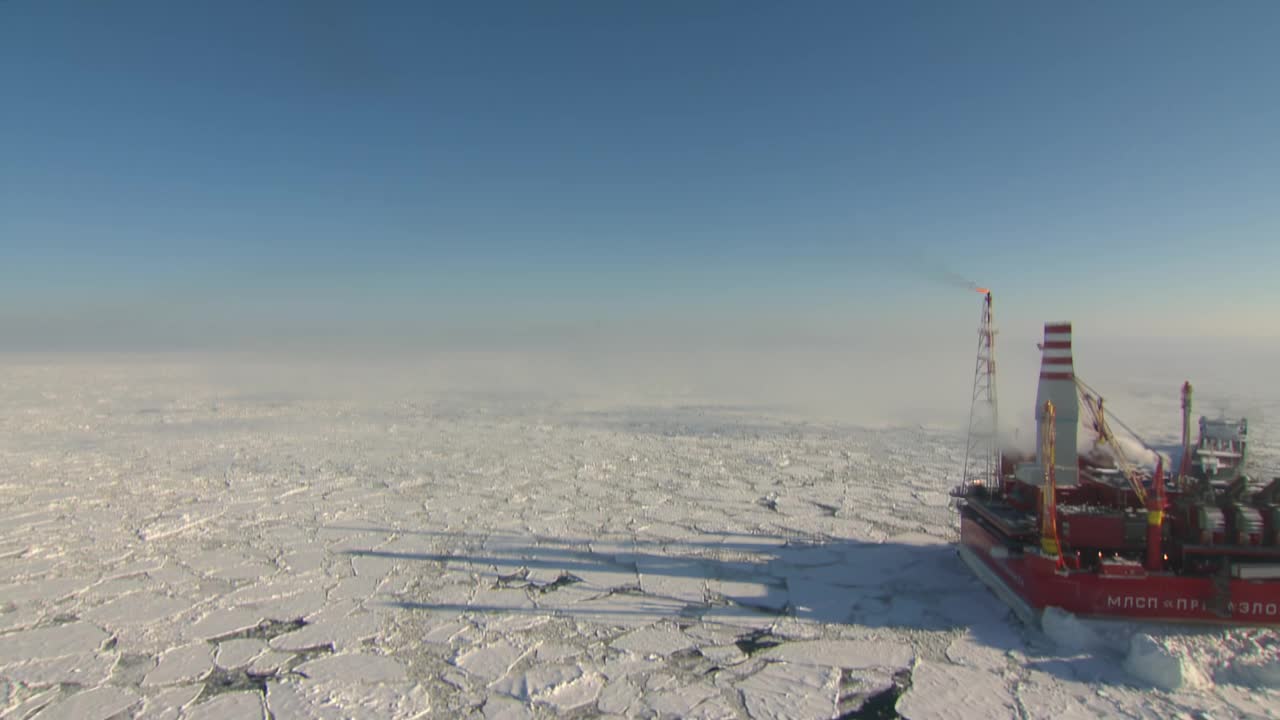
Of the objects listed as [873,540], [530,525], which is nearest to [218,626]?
[530,525]

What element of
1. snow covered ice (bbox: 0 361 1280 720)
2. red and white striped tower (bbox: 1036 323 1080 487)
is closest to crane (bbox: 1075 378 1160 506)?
red and white striped tower (bbox: 1036 323 1080 487)

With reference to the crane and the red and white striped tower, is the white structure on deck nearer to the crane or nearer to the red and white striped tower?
the red and white striped tower

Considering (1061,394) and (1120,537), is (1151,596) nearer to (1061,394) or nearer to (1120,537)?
(1120,537)

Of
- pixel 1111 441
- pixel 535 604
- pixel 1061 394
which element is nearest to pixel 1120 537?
pixel 1111 441

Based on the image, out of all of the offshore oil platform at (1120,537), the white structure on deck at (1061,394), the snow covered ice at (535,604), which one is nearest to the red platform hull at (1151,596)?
the offshore oil platform at (1120,537)

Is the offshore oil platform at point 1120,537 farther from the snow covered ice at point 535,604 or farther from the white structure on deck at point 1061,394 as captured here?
the snow covered ice at point 535,604

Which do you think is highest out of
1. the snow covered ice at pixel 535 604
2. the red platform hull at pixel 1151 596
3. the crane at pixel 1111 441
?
the crane at pixel 1111 441

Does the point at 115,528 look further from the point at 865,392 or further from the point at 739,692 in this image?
the point at 865,392
